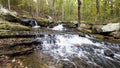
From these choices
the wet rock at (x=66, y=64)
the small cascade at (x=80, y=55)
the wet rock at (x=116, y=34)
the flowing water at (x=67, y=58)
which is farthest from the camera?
the wet rock at (x=116, y=34)

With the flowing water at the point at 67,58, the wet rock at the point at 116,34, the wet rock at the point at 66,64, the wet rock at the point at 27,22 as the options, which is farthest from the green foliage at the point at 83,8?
the wet rock at the point at 66,64

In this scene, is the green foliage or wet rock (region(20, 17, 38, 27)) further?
the green foliage

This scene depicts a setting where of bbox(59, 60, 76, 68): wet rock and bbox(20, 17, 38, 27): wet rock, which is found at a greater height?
bbox(20, 17, 38, 27): wet rock

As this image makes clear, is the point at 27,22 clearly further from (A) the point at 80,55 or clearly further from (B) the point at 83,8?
(B) the point at 83,8

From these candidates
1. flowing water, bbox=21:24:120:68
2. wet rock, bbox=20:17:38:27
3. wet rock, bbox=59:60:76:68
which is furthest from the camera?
wet rock, bbox=20:17:38:27

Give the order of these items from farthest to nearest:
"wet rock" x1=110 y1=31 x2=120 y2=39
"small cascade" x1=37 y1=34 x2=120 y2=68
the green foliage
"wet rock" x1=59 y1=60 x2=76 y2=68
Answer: the green foliage
"wet rock" x1=110 y1=31 x2=120 y2=39
"small cascade" x1=37 y1=34 x2=120 y2=68
"wet rock" x1=59 y1=60 x2=76 y2=68

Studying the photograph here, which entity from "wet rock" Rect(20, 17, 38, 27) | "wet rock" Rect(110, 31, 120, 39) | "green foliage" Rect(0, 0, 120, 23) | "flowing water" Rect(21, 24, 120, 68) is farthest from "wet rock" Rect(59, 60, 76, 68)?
"green foliage" Rect(0, 0, 120, 23)

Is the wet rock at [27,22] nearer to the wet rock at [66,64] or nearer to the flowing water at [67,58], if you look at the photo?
the flowing water at [67,58]

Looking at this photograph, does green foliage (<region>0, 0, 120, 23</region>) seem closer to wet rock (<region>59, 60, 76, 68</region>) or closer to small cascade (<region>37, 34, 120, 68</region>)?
small cascade (<region>37, 34, 120, 68</region>)

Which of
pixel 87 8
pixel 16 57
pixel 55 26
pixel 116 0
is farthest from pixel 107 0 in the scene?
pixel 16 57

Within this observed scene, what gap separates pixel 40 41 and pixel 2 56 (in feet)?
8.97

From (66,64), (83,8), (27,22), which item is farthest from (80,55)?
(83,8)

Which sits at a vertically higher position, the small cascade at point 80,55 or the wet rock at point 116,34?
the wet rock at point 116,34

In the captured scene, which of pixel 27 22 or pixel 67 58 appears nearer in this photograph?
pixel 67 58
